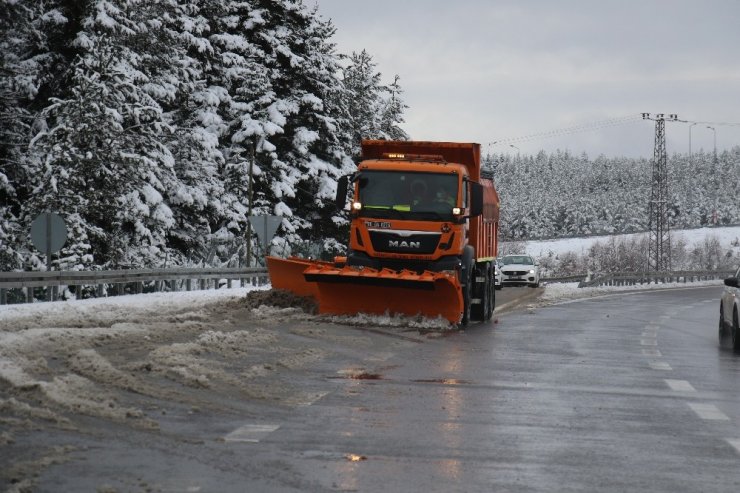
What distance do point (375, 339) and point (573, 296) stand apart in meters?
28.4

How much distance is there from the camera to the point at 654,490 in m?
6.92

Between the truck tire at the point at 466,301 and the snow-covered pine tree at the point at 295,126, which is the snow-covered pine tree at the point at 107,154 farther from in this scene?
the truck tire at the point at 466,301

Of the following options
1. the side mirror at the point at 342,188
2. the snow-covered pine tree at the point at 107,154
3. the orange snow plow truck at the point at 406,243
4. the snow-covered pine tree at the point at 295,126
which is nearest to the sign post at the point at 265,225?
the snow-covered pine tree at the point at 107,154

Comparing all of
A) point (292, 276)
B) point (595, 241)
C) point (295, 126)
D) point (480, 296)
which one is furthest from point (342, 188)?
point (595, 241)

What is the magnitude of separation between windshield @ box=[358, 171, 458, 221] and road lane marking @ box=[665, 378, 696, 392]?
8.68m

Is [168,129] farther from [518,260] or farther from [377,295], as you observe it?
[518,260]

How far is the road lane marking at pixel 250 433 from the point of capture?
8.24 meters

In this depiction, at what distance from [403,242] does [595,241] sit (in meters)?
122

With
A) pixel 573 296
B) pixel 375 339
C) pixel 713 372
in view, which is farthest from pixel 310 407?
pixel 573 296

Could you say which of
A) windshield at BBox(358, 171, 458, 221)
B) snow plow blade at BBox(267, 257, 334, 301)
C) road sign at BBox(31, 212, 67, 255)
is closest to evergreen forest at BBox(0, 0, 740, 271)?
road sign at BBox(31, 212, 67, 255)

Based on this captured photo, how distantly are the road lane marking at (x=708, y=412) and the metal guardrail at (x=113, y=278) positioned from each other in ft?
52.5

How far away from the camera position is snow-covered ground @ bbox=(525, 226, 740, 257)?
142 meters

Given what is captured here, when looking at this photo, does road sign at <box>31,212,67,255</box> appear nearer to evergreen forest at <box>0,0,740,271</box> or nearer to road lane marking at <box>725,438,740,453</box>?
evergreen forest at <box>0,0,740,271</box>

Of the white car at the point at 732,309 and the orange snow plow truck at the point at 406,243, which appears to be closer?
the white car at the point at 732,309
